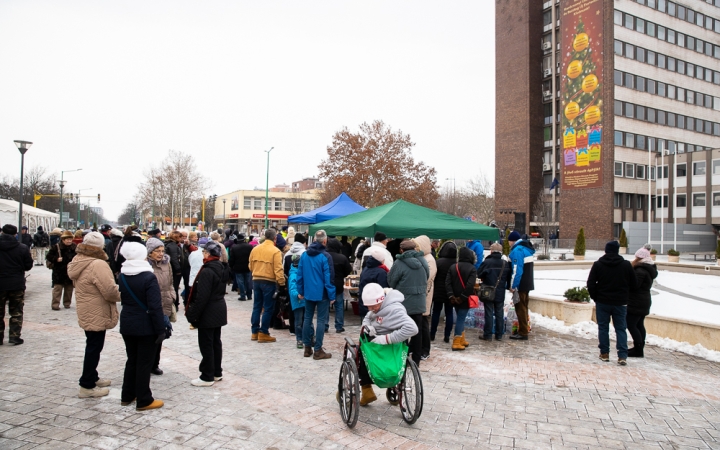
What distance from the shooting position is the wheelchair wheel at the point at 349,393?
175 inches

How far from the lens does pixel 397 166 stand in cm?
3538

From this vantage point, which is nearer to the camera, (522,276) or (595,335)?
(522,276)

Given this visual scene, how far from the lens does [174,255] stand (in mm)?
10453

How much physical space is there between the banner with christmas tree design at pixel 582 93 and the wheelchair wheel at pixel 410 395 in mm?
45575

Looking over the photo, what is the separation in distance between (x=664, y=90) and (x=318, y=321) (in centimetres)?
5403

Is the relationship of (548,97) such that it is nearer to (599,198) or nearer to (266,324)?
(599,198)

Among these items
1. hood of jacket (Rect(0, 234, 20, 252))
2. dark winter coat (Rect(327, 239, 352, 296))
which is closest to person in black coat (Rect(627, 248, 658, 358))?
dark winter coat (Rect(327, 239, 352, 296))

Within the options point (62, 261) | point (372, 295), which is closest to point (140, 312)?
point (372, 295)

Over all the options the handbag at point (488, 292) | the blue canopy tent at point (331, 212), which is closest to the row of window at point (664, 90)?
the blue canopy tent at point (331, 212)

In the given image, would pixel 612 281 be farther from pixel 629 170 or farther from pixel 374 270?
pixel 629 170

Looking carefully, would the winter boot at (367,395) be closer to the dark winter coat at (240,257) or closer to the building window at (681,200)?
the dark winter coat at (240,257)

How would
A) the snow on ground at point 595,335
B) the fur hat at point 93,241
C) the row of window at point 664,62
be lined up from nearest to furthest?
the fur hat at point 93,241, the snow on ground at point 595,335, the row of window at point 664,62

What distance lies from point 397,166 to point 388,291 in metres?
31.1

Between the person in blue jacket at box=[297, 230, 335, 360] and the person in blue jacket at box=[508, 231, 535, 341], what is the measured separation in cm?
345
